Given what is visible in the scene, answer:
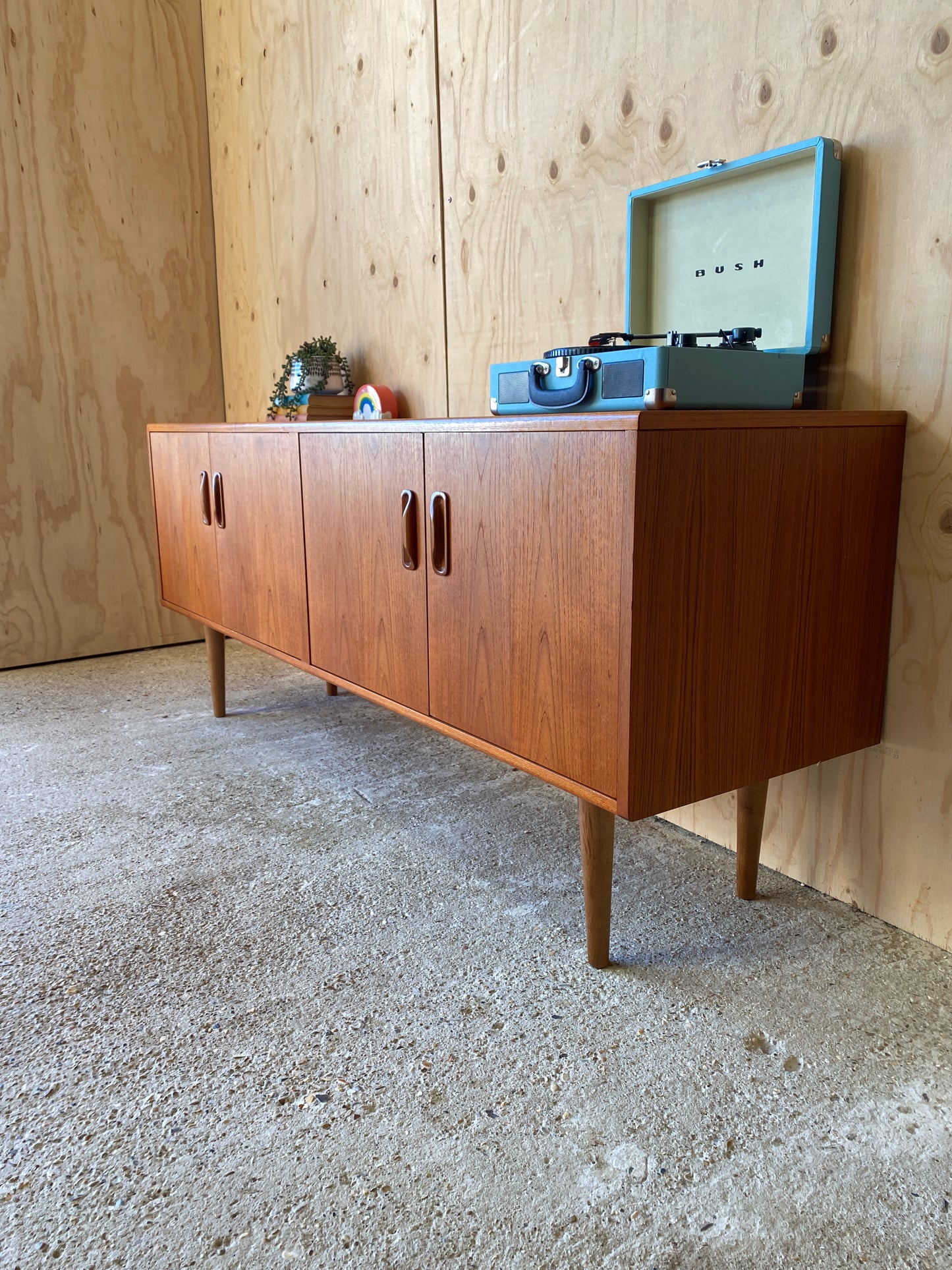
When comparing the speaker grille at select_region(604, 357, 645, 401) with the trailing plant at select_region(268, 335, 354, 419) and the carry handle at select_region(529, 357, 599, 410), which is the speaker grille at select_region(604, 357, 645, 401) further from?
the trailing plant at select_region(268, 335, 354, 419)

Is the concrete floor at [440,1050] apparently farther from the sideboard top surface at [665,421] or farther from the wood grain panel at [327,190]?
the wood grain panel at [327,190]

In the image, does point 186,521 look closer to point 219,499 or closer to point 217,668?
point 219,499

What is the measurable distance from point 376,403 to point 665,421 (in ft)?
4.65

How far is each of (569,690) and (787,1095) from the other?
A: 54 cm

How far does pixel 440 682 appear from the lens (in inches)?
60.6

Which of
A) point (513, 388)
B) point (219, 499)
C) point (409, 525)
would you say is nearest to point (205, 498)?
point (219, 499)

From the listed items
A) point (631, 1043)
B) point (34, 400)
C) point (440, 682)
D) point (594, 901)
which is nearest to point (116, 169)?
point (34, 400)

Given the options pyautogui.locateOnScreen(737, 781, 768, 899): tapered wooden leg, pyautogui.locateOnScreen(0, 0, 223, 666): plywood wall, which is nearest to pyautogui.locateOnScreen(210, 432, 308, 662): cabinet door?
pyautogui.locateOnScreen(737, 781, 768, 899): tapered wooden leg

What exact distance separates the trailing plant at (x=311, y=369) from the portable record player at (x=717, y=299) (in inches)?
42.1

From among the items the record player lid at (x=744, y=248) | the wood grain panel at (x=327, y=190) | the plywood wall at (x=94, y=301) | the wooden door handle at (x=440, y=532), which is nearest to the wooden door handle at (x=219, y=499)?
the wood grain panel at (x=327, y=190)

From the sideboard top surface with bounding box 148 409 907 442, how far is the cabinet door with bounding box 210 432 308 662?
46 cm

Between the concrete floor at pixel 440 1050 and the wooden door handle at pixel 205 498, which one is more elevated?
the wooden door handle at pixel 205 498

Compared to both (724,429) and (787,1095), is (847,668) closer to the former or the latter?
(724,429)

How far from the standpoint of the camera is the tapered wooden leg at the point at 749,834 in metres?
1.50
